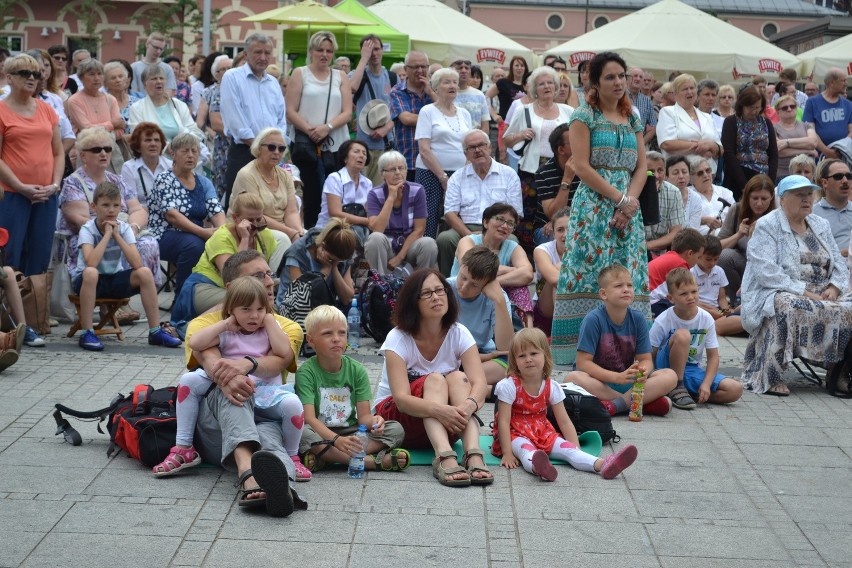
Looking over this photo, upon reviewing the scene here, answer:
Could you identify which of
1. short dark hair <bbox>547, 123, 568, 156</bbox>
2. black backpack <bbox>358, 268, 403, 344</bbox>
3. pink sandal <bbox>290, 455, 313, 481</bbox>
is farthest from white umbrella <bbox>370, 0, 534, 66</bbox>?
pink sandal <bbox>290, 455, 313, 481</bbox>

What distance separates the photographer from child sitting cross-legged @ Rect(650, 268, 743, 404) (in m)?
7.74

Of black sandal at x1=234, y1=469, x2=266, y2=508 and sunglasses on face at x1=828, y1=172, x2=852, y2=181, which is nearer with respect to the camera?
black sandal at x1=234, y1=469, x2=266, y2=508

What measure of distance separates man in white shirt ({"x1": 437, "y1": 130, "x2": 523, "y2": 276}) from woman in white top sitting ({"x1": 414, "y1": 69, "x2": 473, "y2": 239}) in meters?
0.61

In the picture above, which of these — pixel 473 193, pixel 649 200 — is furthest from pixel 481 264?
pixel 473 193

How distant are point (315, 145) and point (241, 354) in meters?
6.26

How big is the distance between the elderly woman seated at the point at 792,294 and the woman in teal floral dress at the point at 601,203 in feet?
2.65

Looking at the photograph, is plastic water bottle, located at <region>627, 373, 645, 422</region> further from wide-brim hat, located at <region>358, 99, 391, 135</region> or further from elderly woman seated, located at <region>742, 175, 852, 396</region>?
wide-brim hat, located at <region>358, 99, 391, 135</region>

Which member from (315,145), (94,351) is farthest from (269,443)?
(315,145)

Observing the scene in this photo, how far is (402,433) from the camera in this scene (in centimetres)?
611

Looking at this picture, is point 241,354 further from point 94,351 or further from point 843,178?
point 843,178

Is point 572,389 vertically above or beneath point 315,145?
beneath

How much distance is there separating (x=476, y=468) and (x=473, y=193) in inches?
202

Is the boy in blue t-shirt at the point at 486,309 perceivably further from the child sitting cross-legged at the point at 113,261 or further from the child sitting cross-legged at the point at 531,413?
the child sitting cross-legged at the point at 113,261

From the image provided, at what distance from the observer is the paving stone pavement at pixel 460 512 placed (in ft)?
15.5
